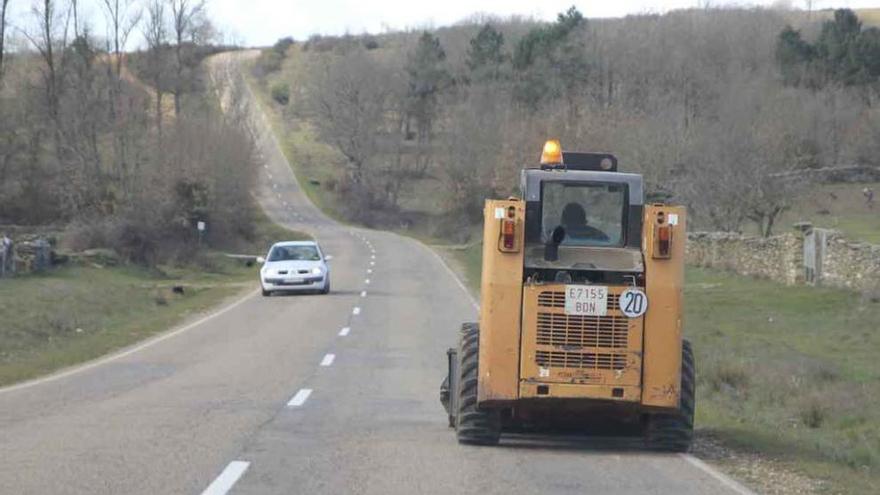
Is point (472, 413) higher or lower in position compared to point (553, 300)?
lower

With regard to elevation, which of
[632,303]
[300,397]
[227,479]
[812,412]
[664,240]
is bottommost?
[812,412]

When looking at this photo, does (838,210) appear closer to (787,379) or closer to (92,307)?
(92,307)

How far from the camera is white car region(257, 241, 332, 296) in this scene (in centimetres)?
3812

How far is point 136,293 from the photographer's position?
39.0 meters

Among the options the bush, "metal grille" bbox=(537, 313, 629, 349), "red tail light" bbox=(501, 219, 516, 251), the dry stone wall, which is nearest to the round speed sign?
"metal grille" bbox=(537, 313, 629, 349)

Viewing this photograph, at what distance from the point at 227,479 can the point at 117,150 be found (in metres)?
60.6

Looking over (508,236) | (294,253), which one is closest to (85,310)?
(294,253)

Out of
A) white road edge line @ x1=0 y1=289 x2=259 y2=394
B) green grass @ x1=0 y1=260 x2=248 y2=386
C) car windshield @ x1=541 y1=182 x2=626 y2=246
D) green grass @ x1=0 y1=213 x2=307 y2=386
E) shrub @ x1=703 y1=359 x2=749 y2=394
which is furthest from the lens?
green grass @ x1=0 y1=213 x2=307 y2=386

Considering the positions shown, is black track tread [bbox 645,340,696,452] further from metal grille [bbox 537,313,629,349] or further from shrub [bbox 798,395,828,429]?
shrub [bbox 798,395,828,429]

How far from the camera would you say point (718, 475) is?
10844 mm

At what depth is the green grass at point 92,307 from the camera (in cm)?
2333

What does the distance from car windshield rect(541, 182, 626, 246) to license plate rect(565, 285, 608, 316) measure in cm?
119

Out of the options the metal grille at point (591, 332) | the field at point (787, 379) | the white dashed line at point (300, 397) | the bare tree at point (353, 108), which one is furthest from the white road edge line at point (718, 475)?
the bare tree at point (353, 108)

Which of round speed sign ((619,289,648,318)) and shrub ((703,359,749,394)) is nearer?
round speed sign ((619,289,648,318))
